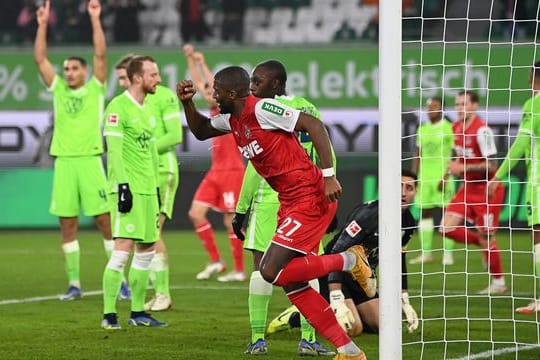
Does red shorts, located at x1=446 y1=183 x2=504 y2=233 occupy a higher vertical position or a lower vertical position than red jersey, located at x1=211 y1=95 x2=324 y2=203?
lower

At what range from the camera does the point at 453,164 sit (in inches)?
542

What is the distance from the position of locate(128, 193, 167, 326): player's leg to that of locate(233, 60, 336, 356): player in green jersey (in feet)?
3.46

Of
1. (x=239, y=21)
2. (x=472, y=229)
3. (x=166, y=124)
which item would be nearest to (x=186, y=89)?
(x=166, y=124)

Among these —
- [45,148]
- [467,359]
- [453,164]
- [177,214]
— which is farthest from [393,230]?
[45,148]

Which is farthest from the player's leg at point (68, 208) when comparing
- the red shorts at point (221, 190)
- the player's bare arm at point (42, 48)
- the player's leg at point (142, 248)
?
the player's leg at point (142, 248)

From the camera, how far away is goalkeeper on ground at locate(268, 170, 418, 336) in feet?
26.2

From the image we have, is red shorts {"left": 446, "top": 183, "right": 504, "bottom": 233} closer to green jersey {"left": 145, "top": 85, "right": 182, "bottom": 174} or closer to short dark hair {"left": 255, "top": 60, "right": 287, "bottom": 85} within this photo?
green jersey {"left": 145, "top": 85, "right": 182, "bottom": 174}

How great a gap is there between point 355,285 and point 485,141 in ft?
12.4

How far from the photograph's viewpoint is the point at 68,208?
11.2 m

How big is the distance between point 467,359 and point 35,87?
14730 mm

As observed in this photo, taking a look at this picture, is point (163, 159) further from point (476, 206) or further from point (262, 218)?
point (476, 206)

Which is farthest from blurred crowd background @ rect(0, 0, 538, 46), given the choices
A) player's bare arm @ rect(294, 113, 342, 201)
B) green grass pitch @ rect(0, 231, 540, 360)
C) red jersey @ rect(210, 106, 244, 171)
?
player's bare arm @ rect(294, 113, 342, 201)

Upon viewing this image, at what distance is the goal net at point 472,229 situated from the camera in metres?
8.09

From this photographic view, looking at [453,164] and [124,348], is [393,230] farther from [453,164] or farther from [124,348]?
[453,164]
